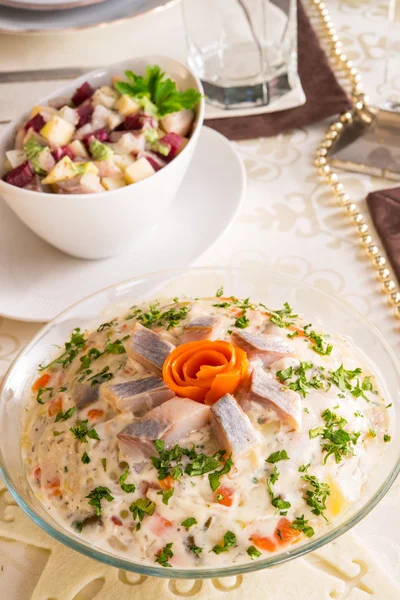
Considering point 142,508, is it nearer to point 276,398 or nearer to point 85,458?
point 85,458

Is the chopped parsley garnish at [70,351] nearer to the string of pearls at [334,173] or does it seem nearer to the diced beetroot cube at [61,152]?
the diced beetroot cube at [61,152]

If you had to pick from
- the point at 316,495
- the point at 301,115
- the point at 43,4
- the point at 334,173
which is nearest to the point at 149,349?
the point at 316,495

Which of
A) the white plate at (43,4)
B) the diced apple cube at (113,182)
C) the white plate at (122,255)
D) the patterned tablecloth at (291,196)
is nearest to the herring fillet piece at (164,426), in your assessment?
the patterned tablecloth at (291,196)

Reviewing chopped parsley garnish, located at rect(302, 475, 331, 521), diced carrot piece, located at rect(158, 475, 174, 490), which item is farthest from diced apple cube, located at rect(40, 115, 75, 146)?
chopped parsley garnish, located at rect(302, 475, 331, 521)

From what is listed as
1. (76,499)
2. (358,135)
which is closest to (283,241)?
(358,135)

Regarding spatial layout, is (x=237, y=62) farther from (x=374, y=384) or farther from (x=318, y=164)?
(x=374, y=384)
